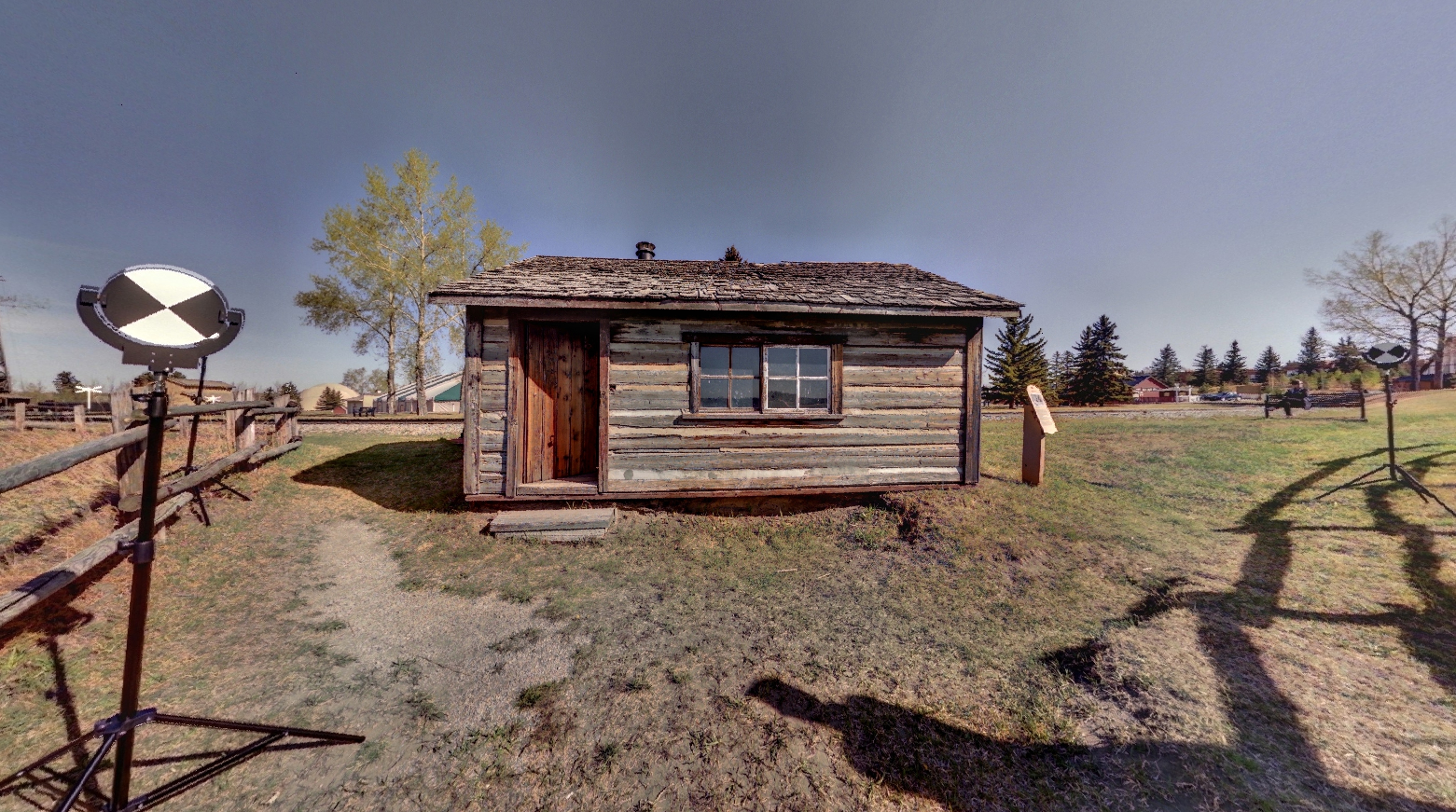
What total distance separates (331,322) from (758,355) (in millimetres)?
25472

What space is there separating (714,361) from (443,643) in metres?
4.59

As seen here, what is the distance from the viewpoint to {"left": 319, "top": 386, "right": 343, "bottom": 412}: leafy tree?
96.6 ft

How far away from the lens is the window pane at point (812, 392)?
666cm

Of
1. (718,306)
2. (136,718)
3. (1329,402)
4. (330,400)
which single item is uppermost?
(718,306)

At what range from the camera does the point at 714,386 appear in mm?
6527

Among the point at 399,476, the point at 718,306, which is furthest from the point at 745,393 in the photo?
the point at 399,476

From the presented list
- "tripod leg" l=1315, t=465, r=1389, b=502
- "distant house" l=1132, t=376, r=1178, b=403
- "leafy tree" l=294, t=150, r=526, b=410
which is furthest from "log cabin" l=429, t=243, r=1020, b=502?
"distant house" l=1132, t=376, r=1178, b=403

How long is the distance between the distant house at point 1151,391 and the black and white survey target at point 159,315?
50062mm

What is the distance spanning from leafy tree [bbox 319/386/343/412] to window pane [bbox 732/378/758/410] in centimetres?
3466

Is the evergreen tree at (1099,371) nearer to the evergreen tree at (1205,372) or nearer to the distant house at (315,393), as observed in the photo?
the evergreen tree at (1205,372)

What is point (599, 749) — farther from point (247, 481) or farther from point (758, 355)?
point (247, 481)

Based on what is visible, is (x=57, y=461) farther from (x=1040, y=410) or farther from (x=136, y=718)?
(x=1040, y=410)

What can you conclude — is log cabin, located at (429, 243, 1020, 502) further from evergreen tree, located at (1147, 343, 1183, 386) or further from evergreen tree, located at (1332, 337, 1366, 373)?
evergreen tree, located at (1147, 343, 1183, 386)

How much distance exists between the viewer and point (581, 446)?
23.6 feet
